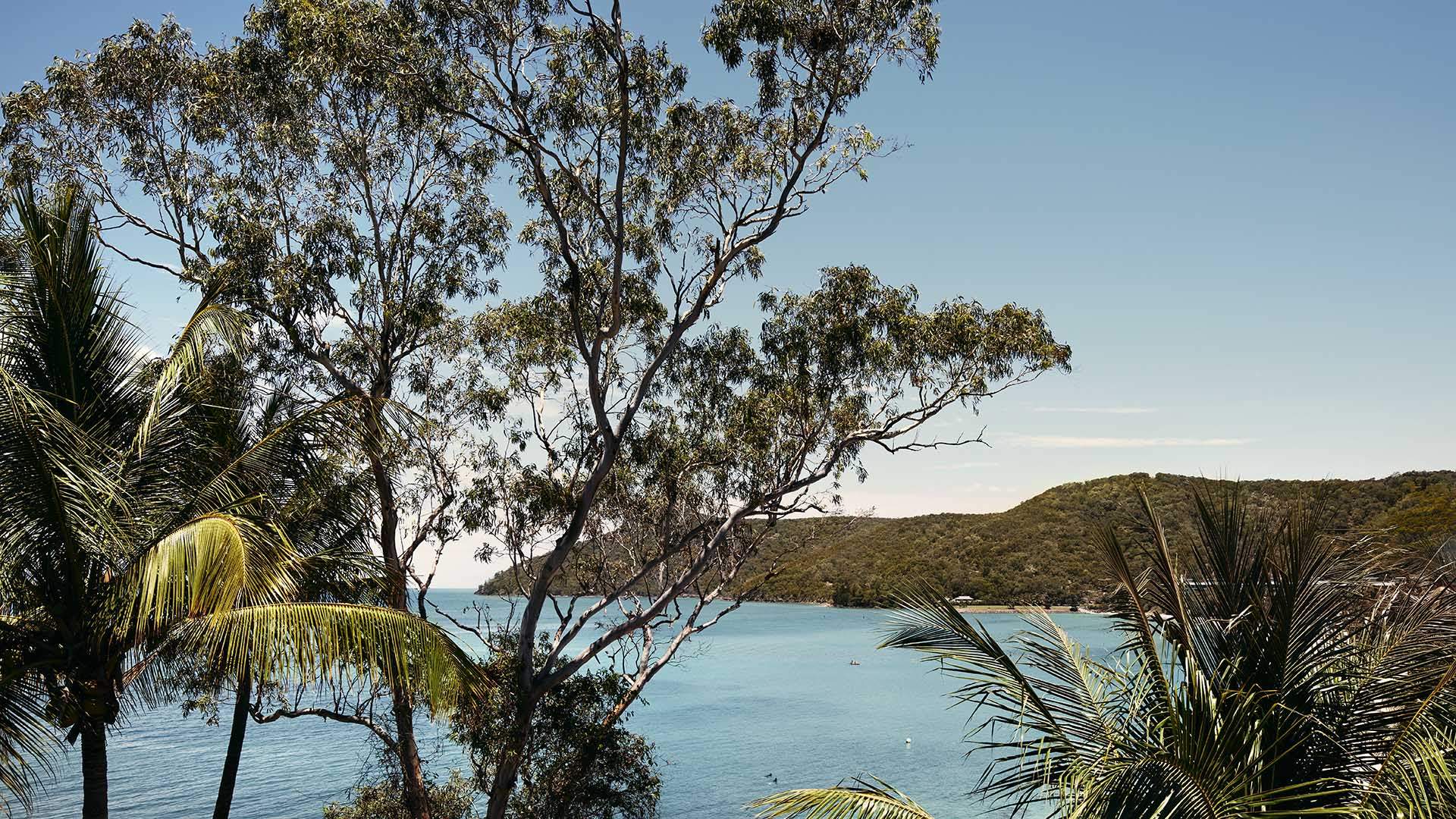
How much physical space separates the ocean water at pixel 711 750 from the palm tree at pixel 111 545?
34.8 ft

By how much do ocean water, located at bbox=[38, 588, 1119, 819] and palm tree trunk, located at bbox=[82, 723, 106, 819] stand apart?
1034 centimetres

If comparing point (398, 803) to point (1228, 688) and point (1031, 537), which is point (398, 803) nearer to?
point (1228, 688)

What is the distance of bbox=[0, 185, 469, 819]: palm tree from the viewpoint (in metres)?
5.35

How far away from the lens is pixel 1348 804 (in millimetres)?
4035

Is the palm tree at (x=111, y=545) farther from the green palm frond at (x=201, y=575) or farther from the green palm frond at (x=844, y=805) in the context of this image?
the green palm frond at (x=844, y=805)

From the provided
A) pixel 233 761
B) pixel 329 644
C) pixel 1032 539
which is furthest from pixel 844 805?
pixel 1032 539

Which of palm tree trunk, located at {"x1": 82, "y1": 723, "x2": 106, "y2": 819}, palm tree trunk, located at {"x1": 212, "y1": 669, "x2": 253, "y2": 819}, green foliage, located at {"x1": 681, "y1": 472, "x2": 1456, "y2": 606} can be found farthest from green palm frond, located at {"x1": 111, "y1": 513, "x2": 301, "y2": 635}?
green foliage, located at {"x1": 681, "y1": 472, "x2": 1456, "y2": 606}

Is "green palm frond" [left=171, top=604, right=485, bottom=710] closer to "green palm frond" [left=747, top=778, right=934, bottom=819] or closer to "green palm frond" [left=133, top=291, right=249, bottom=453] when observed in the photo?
"green palm frond" [left=133, top=291, right=249, bottom=453]

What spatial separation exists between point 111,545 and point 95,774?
5.77ft

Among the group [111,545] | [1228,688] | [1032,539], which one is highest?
[1032,539]

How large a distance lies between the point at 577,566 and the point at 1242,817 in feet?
40.4

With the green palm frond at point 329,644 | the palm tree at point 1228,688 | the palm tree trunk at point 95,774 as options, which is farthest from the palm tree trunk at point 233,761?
the palm tree at point 1228,688

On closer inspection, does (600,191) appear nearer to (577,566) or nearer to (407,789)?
(577,566)

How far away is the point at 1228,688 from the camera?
471cm
